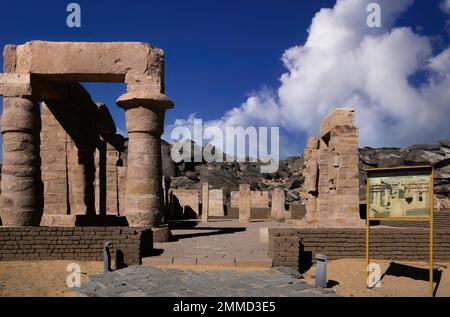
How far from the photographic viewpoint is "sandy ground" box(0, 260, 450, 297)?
20.6ft

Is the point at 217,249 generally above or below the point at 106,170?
below

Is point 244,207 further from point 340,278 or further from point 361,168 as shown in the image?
point 361,168

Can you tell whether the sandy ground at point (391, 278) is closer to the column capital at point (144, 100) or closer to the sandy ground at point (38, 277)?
the sandy ground at point (38, 277)

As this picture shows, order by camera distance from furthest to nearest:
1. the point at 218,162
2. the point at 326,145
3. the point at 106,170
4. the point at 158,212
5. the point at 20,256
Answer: the point at 218,162, the point at 106,170, the point at 326,145, the point at 158,212, the point at 20,256

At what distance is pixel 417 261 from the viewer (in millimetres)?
8562

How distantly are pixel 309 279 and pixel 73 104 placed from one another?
9855mm

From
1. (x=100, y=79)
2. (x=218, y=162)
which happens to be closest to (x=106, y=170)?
(x=100, y=79)

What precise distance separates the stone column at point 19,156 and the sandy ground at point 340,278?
2135 mm

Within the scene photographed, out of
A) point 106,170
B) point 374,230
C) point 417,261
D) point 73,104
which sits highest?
point 73,104

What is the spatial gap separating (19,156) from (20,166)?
0.88ft

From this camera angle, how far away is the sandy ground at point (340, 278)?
627cm

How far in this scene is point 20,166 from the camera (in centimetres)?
996
